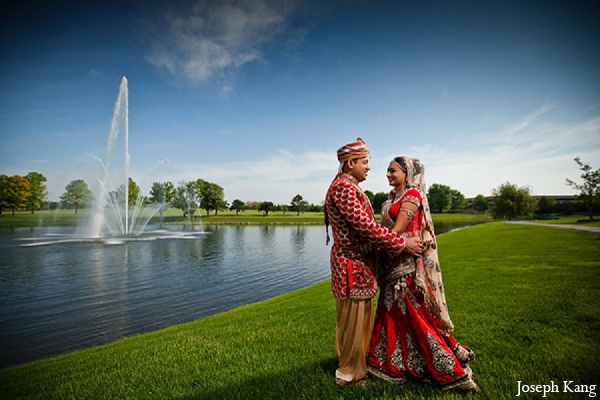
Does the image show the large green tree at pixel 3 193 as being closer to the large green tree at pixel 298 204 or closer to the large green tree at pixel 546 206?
the large green tree at pixel 298 204

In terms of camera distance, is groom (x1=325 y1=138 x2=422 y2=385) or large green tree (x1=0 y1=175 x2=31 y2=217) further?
large green tree (x1=0 y1=175 x2=31 y2=217)

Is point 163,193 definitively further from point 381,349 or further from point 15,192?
point 381,349

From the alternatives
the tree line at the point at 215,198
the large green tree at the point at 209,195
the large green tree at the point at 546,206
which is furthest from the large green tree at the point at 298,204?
the large green tree at the point at 546,206

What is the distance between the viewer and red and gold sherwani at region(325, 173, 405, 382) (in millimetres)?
3248

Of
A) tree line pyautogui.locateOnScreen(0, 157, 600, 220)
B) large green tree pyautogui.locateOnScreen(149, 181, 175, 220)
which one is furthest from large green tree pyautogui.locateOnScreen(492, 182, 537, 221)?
large green tree pyautogui.locateOnScreen(149, 181, 175, 220)

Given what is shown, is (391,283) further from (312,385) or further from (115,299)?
(115,299)

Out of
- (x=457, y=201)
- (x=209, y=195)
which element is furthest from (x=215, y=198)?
(x=457, y=201)

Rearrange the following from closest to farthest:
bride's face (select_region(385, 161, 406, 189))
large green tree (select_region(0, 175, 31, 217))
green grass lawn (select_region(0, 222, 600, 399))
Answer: bride's face (select_region(385, 161, 406, 189))
green grass lawn (select_region(0, 222, 600, 399))
large green tree (select_region(0, 175, 31, 217))

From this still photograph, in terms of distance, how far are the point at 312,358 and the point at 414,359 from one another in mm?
1753

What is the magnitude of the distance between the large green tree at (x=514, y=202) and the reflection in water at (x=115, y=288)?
51.7 m

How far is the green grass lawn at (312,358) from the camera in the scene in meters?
3.61

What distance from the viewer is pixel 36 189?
7681 cm

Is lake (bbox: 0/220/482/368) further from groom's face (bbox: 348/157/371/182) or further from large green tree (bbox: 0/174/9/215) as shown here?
large green tree (bbox: 0/174/9/215)

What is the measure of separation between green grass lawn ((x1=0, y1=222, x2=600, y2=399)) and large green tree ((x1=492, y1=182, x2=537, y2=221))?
205ft
